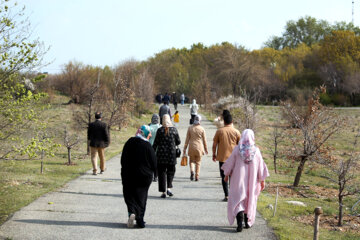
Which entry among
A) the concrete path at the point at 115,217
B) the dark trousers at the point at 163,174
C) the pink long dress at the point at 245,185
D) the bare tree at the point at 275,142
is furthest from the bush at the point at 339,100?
the pink long dress at the point at 245,185

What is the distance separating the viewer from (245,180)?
7363 millimetres

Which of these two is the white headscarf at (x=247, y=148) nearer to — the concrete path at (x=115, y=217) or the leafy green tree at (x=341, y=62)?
the concrete path at (x=115, y=217)

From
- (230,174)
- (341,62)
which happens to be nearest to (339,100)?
(341,62)

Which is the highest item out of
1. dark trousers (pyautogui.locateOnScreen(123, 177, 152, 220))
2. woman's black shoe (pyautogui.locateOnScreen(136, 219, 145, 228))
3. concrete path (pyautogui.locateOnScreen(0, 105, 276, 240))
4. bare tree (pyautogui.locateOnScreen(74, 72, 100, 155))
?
bare tree (pyautogui.locateOnScreen(74, 72, 100, 155))

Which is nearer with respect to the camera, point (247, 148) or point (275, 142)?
point (247, 148)

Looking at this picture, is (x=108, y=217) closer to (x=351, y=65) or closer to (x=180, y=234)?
(x=180, y=234)

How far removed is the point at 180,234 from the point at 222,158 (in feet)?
9.32

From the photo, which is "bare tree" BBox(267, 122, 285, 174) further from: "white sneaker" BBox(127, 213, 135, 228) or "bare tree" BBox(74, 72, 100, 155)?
"white sneaker" BBox(127, 213, 135, 228)

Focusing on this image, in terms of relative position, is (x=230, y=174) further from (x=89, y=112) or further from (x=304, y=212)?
(x=89, y=112)

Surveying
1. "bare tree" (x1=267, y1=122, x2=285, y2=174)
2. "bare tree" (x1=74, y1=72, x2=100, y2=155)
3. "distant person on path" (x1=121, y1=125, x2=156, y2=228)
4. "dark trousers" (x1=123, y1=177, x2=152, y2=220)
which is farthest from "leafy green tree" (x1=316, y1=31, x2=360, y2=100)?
"dark trousers" (x1=123, y1=177, x2=152, y2=220)

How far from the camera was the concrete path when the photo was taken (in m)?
7.09

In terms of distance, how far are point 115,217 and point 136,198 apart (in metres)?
0.89

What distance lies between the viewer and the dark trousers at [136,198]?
751 cm

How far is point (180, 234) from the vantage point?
23.4 ft
